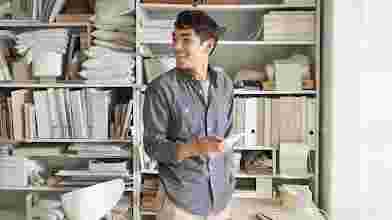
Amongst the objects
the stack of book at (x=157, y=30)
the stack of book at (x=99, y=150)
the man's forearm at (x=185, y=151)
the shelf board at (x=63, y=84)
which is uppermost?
the stack of book at (x=157, y=30)

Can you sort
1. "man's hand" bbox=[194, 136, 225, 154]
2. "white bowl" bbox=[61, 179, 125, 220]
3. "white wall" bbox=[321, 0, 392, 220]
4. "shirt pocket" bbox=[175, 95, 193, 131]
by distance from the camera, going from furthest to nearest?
"white wall" bbox=[321, 0, 392, 220] < "white bowl" bbox=[61, 179, 125, 220] < "shirt pocket" bbox=[175, 95, 193, 131] < "man's hand" bbox=[194, 136, 225, 154]

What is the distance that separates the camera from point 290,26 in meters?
2.90

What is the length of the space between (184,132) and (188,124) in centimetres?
4

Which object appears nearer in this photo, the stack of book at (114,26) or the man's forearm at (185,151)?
the man's forearm at (185,151)

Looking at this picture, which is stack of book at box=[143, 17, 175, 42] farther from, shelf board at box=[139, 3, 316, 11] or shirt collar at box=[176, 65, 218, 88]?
shirt collar at box=[176, 65, 218, 88]

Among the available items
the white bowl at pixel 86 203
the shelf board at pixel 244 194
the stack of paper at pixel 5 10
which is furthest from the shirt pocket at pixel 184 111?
the stack of paper at pixel 5 10

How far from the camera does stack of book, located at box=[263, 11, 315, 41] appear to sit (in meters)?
2.89

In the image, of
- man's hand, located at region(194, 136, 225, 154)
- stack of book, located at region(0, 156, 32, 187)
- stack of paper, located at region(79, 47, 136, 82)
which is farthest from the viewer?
stack of book, located at region(0, 156, 32, 187)

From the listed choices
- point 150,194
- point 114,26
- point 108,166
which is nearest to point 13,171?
point 108,166

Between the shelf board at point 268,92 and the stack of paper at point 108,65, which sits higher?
the stack of paper at point 108,65

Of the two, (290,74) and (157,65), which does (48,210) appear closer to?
(157,65)

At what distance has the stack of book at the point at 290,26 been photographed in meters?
2.89

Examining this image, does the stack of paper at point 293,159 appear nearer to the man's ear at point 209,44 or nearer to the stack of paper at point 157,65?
the stack of paper at point 157,65

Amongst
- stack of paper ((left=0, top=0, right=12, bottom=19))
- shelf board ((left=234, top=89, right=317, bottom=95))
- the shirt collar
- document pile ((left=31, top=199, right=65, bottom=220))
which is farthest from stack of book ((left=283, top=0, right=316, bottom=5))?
document pile ((left=31, top=199, right=65, bottom=220))
